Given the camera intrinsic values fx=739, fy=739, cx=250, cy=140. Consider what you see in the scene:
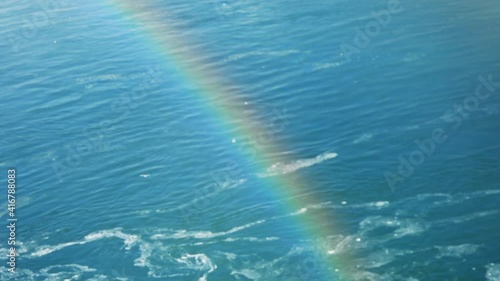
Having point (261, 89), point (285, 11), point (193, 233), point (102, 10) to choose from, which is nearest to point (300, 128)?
point (261, 89)

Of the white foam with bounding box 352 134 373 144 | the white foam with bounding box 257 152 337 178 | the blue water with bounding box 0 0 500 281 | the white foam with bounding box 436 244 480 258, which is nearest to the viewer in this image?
the white foam with bounding box 436 244 480 258

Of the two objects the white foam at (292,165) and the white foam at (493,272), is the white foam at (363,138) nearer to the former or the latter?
the white foam at (292,165)

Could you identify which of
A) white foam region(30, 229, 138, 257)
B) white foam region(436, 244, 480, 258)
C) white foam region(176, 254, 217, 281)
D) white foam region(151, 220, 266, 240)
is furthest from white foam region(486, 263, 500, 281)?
white foam region(30, 229, 138, 257)

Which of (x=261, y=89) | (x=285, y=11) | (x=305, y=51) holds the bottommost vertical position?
(x=261, y=89)

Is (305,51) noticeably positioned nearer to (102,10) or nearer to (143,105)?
(143,105)

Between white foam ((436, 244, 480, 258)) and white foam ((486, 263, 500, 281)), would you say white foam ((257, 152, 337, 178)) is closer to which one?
white foam ((436, 244, 480, 258))
